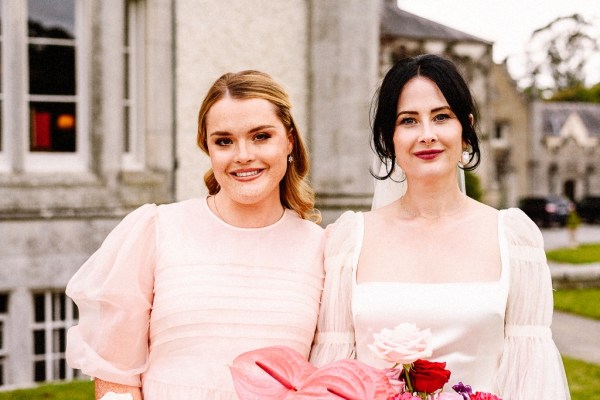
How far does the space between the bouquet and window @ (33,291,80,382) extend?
5471 mm

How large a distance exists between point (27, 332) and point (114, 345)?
4578mm

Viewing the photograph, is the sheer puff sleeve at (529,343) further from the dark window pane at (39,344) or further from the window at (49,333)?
the dark window pane at (39,344)

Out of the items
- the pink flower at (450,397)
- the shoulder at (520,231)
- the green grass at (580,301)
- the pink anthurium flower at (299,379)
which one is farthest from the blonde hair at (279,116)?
the green grass at (580,301)

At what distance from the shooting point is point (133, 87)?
23.1 feet

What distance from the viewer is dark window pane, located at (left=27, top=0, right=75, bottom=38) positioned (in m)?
6.66

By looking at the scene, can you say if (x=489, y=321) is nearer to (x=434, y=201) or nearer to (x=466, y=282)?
(x=466, y=282)

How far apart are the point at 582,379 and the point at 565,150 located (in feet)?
136

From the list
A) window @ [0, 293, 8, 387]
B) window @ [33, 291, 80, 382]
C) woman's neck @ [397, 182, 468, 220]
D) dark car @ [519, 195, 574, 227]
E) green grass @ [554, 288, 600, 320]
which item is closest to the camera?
woman's neck @ [397, 182, 468, 220]

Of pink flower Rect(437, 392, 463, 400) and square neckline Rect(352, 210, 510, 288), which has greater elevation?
square neckline Rect(352, 210, 510, 288)

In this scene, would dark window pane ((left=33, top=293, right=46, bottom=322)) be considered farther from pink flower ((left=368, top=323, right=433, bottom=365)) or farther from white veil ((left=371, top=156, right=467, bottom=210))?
pink flower ((left=368, top=323, right=433, bottom=365))

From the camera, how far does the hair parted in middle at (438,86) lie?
237 centimetres

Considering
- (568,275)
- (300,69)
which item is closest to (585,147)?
(568,275)

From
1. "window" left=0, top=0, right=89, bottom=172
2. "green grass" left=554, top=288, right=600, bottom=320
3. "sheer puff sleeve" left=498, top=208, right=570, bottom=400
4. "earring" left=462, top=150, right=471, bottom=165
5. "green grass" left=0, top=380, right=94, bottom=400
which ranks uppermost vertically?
"window" left=0, top=0, right=89, bottom=172

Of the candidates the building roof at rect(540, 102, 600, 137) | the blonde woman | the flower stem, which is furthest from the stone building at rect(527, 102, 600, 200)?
the flower stem
